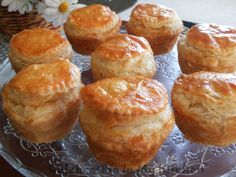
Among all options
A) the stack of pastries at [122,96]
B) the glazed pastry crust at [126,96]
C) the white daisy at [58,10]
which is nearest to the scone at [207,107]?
the stack of pastries at [122,96]

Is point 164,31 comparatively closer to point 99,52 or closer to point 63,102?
point 99,52

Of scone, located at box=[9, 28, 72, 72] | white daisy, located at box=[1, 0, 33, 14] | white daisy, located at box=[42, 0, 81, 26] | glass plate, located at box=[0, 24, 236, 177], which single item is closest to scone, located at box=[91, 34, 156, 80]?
scone, located at box=[9, 28, 72, 72]

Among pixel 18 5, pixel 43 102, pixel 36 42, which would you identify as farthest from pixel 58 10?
pixel 43 102

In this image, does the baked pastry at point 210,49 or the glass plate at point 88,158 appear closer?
the glass plate at point 88,158

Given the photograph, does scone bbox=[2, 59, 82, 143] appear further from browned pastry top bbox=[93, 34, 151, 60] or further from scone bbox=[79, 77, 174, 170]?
browned pastry top bbox=[93, 34, 151, 60]

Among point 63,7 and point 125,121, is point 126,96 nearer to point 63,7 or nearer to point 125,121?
point 125,121

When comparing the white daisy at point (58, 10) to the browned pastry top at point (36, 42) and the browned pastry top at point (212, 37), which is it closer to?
the browned pastry top at point (36, 42)

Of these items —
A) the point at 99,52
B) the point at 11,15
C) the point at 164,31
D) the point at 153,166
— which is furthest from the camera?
the point at 11,15

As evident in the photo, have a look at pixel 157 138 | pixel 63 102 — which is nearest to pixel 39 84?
pixel 63 102
